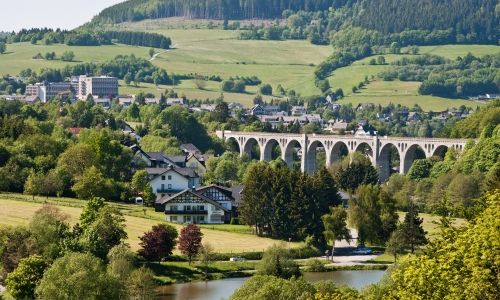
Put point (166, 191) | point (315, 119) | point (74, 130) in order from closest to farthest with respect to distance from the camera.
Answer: point (166, 191)
point (74, 130)
point (315, 119)

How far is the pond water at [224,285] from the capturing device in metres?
53.0

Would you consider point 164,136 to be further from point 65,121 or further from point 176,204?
point 176,204

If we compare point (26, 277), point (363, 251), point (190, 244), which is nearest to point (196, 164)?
point (363, 251)

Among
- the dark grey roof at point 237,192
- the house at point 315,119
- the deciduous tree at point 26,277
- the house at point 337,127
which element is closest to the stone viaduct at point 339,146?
the house at point 337,127

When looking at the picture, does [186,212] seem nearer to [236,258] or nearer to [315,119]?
[236,258]

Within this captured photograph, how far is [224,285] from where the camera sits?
2221 inches

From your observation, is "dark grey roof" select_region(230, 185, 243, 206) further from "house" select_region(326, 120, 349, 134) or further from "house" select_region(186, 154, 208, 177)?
"house" select_region(326, 120, 349, 134)

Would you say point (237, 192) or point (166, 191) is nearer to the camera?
point (237, 192)

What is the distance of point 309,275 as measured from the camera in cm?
5988

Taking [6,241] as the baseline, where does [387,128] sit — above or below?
below

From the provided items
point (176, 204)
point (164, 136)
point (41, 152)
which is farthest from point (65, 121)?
point (176, 204)

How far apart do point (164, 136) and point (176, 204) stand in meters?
48.5

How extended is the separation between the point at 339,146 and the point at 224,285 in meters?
81.3

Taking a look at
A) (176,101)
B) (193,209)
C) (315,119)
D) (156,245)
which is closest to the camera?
(156,245)
